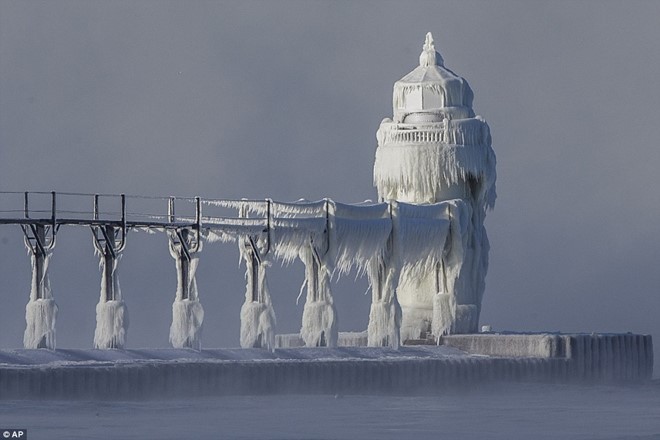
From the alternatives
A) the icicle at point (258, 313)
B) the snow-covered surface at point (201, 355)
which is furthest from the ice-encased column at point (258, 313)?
the snow-covered surface at point (201, 355)

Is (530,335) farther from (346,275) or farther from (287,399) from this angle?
(287,399)

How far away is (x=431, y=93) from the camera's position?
2559 inches

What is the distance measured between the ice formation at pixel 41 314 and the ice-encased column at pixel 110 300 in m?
1.72

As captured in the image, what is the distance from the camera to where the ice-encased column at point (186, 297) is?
55188 millimetres

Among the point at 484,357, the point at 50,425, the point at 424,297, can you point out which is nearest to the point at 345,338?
the point at 424,297

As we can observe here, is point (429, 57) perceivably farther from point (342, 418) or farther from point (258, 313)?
point (342, 418)

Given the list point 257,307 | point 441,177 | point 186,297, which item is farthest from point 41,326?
point 441,177

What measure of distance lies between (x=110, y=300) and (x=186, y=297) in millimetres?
2885

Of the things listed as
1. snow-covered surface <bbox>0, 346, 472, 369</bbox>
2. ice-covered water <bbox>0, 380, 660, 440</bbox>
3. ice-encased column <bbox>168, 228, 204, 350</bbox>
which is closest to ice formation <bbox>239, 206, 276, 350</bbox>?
snow-covered surface <bbox>0, 346, 472, 369</bbox>

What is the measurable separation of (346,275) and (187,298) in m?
7.68

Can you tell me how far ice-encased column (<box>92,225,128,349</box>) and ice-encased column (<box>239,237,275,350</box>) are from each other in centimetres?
A: 473

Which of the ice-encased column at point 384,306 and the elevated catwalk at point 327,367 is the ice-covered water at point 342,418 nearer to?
the elevated catwalk at point 327,367

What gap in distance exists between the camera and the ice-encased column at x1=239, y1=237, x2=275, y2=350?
56844 mm

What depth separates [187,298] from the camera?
182 feet
